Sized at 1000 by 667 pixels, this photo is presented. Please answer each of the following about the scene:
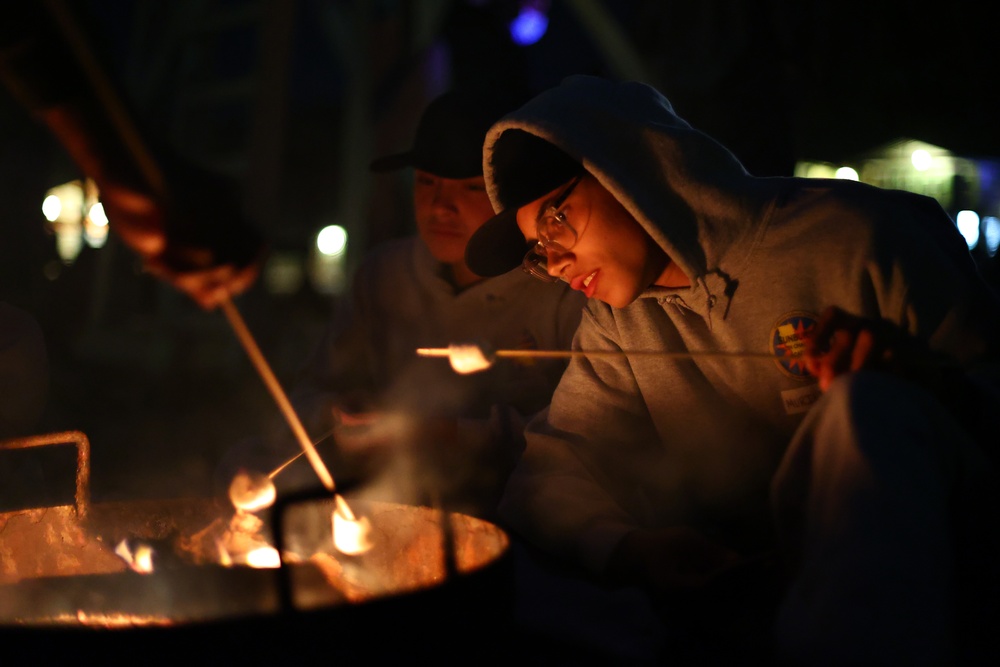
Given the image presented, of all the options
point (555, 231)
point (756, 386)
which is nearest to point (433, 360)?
point (555, 231)

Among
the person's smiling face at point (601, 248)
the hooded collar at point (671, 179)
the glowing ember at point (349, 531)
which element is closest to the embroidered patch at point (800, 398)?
the hooded collar at point (671, 179)

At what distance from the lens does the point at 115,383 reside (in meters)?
7.08

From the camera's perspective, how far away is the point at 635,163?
2070mm

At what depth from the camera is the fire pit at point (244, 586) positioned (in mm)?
1239

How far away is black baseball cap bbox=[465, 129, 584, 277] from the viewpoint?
219 centimetres

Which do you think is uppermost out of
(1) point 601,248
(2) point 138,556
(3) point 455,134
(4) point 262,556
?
(3) point 455,134

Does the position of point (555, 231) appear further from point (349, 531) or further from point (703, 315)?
point (349, 531)

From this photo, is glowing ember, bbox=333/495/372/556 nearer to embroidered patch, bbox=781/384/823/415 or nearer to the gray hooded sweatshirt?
the gray hooded sweatshirt

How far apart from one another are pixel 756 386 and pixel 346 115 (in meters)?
6.83

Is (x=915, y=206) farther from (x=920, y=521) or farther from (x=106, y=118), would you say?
(x=106, y=118)

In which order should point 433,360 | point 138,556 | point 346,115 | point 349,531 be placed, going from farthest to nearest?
point 346,115 → point 433,360 → point 349,531 → point 138,556

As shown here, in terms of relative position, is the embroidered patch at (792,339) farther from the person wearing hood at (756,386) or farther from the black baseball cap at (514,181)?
the black baseball cap at (514,181)

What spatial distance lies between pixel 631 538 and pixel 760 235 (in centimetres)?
81

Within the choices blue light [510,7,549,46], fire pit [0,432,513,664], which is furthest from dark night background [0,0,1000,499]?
fire pit [0,432,513,664]
